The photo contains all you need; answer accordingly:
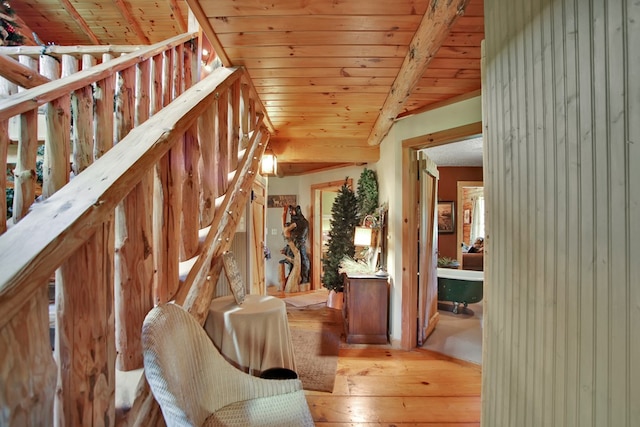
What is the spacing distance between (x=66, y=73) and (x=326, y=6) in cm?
179

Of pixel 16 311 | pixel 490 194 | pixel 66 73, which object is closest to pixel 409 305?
pixel 490 194

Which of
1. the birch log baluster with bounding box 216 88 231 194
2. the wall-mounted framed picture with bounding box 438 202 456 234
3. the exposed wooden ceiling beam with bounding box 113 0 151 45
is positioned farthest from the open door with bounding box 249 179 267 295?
the wall-mounted framed picture with bounding box 438 202 456 234

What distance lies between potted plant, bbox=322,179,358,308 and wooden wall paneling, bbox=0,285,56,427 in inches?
141

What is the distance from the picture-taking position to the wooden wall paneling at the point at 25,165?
45.4 inches

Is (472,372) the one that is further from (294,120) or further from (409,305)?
(294,120)

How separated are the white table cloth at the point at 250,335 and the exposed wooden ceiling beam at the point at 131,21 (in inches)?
160

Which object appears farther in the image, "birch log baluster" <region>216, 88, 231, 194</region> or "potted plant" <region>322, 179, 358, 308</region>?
"potted plant" <region>322, 179, 358, 308</region>

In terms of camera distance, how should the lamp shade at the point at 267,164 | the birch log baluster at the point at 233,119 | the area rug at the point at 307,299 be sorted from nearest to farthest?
the birch log baluster at the point at 233,119
the lamp shade at the point at 267,164
the area rug at the point at 307,299

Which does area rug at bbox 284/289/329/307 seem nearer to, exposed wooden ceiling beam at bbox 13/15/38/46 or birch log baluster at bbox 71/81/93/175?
birch log baluster at bbox 71/81/93/175

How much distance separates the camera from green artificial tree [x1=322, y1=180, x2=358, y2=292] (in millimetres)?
4105

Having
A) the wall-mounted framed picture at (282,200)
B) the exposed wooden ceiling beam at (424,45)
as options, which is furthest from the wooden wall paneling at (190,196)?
the wall-mounted framed picture at (282,200)

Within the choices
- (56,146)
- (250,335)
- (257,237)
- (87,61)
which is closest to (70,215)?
(56,146)

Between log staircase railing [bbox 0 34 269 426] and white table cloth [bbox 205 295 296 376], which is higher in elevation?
log staircase railing [bbox 0 34 269 426]

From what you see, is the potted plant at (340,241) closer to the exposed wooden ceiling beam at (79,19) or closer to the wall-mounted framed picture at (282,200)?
the wall-mounted framed picture at (282,200)
